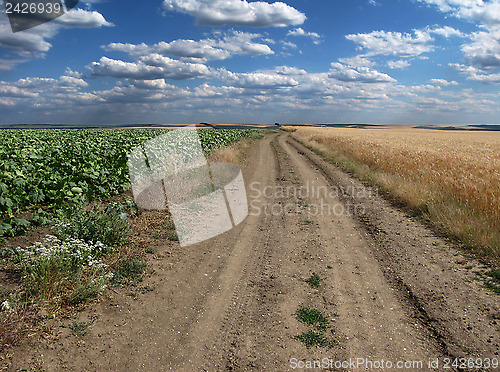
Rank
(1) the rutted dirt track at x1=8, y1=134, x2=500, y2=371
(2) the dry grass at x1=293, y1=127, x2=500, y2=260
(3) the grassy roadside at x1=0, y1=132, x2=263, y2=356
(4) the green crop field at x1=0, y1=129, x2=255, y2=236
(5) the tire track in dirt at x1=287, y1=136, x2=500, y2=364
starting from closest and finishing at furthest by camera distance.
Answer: (1) the rutted dirt track at x1=8, y1=134, x2=500, y2=371 → (5) the tire track in dirt at x1=287, y1=136, x2=500, y2=364 → (3) the grassy roadside at x1=0, y1=132, x2=263, y2=356 → (2) the dry grass at x1=293, y1=127, x2=500, y2=260 → (4) the green crop field at x1=0, y1=129, x2=255, y2=236

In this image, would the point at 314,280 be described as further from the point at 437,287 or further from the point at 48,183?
the point at 48,183

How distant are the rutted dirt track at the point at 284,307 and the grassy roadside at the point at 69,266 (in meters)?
0.31

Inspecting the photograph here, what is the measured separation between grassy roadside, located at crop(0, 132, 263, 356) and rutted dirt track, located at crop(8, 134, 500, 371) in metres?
0.31

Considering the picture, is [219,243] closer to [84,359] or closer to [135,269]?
[135,269]

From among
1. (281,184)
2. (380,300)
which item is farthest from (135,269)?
(281,184)

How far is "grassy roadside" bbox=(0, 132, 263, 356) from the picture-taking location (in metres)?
4.28

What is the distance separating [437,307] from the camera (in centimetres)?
479

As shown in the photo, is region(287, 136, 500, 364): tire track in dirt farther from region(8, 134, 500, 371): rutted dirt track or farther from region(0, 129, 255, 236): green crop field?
region(0, 129, 255, 236): green crop field

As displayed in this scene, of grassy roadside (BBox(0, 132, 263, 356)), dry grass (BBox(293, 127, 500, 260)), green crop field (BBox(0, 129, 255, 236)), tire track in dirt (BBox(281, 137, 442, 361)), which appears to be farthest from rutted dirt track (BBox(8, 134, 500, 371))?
green crop field (BBox(0, 129, 255, 236))

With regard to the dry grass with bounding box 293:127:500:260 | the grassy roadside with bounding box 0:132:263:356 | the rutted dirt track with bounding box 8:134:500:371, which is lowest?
the rutted dirt track with bounding box 8:134:500:371

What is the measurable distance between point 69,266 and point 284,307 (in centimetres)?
340

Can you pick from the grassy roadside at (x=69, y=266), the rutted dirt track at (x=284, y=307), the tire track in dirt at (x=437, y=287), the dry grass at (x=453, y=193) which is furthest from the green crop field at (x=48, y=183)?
the dry grass at (x=453, y=193)

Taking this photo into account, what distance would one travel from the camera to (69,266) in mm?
5145

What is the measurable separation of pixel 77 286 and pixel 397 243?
6353 millimetres
